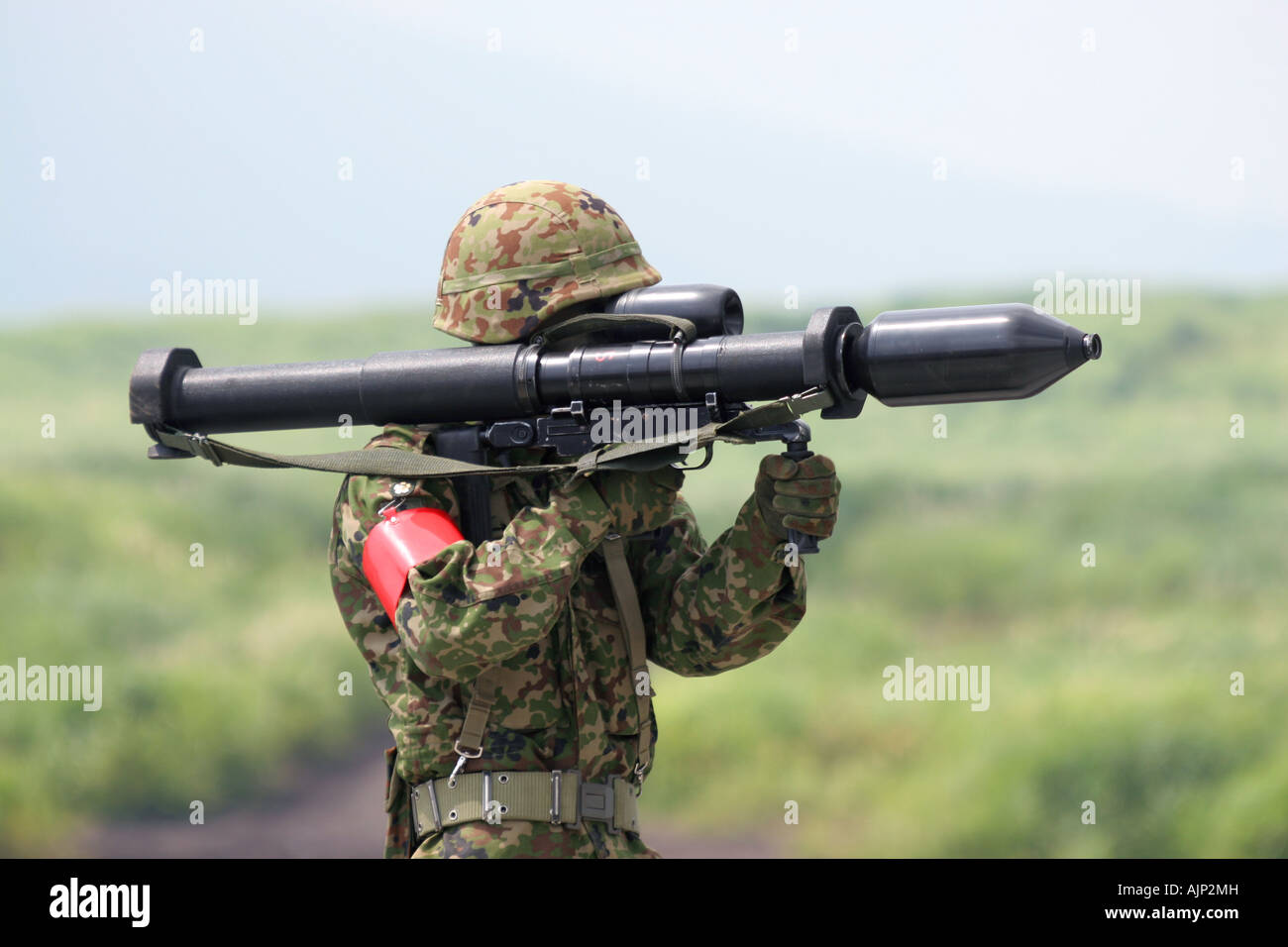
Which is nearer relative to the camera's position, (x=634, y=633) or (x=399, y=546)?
(x=399, y=546)

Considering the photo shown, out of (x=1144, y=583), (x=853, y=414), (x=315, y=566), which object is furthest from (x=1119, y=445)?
(x=853, y=414)

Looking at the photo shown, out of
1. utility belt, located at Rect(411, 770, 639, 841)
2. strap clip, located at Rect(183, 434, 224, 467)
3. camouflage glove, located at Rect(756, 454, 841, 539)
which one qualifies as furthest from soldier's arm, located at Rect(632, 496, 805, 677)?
strap clip, located at Rect(183, 434, 224, 467)

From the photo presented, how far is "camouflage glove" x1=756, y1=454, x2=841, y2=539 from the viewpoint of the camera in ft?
14.4

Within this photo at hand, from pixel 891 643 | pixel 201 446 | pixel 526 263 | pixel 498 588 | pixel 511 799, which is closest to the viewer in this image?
pixel 498 588

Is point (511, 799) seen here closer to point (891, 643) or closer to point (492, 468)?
point (492, 468)

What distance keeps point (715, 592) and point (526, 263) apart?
1123 mm

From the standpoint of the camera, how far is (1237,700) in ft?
45.5

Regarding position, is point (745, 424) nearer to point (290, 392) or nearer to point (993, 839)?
point (290, 392)

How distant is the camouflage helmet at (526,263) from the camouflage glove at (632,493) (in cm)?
53

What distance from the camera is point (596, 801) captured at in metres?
4.67

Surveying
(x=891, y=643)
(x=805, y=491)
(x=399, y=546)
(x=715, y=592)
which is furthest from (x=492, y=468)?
(x=891, y=643)

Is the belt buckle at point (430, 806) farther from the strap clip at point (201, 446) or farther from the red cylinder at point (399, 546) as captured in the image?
the strap clip at point (201, 446)

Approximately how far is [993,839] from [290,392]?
32.2ft

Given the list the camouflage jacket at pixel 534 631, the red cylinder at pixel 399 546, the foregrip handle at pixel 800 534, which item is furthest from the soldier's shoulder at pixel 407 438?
the foregrip handle at pixel 800 534
